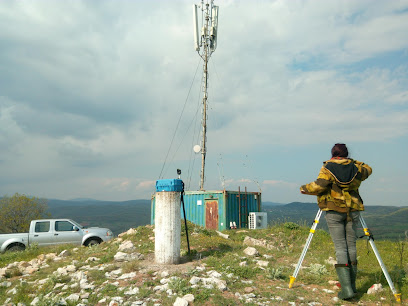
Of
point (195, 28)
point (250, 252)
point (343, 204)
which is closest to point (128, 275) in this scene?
point (250, 252)

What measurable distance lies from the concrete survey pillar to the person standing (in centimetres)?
364

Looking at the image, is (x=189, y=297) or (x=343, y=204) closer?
(x=189, y=297)

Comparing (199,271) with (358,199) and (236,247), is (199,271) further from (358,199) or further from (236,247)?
(358,199)

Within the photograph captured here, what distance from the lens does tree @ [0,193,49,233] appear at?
29875 millimetres

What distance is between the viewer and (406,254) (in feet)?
30.4

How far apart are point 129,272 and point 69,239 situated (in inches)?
364

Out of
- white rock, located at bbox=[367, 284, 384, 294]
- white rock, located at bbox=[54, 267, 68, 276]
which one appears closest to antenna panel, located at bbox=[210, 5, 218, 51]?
white rock, located at bbox=[54, 267, 68, 276]

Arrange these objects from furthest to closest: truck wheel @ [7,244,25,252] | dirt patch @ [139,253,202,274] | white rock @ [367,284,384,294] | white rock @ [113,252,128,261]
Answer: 1. truck wheel @ [7,244,25,252]
2. white rock @ [113,252,128,261]
3. dirt patch @ [139,253,202,274]
4. white rock @ [367,284,384,294]

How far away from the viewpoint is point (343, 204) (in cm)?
553

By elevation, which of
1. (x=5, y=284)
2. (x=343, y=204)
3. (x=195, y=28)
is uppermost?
(x=195, y=28)

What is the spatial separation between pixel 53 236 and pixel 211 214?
8684 millimetres

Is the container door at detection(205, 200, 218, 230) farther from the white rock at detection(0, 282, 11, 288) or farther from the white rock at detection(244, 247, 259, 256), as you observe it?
the white rock at detection(0, 282, 11, 288)

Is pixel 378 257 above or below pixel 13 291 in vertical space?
above

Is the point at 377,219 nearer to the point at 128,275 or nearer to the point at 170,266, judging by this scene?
the point at 170,266
